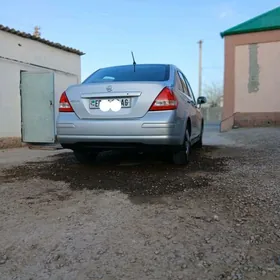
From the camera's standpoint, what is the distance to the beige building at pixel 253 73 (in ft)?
43.5

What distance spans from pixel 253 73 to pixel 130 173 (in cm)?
1093

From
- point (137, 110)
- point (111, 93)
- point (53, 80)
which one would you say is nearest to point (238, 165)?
point (137, 110)

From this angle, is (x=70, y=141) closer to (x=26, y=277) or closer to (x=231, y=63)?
(x=26, y=277)

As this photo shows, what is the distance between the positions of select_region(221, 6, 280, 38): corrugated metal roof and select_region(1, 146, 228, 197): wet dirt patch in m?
9.83

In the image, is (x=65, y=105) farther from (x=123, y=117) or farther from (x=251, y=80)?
(x=251, y=80)

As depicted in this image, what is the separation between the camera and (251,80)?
13602 millimetres

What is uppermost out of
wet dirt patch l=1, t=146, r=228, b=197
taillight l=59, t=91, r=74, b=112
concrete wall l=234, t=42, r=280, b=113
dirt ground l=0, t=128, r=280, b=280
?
concrete wall l=234, t=42, r=280, b=113

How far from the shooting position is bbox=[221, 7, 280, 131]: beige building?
43.5ft

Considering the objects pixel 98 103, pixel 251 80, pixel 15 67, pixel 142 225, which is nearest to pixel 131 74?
pixel 98 103

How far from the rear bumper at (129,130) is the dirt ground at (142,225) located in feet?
1.51

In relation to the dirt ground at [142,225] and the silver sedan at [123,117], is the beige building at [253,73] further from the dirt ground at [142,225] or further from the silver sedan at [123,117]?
the silver sedan at [123,117]

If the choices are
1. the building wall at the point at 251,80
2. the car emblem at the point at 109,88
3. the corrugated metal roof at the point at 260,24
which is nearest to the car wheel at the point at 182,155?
the car emblem at the point at 109,88

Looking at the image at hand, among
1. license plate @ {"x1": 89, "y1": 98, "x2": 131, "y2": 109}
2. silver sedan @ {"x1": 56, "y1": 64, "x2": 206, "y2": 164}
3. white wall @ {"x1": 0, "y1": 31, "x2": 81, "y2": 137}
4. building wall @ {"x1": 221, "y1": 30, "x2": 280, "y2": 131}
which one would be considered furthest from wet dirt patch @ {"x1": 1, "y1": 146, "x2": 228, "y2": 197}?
building wall @ {"x1": 221, "y1": 30, "x2": 280, "y2": 131}

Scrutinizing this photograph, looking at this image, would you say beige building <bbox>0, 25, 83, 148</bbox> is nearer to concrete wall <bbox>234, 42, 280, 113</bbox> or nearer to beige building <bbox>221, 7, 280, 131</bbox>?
beige building <bbox>221, 7, 280, 131</bbox>
